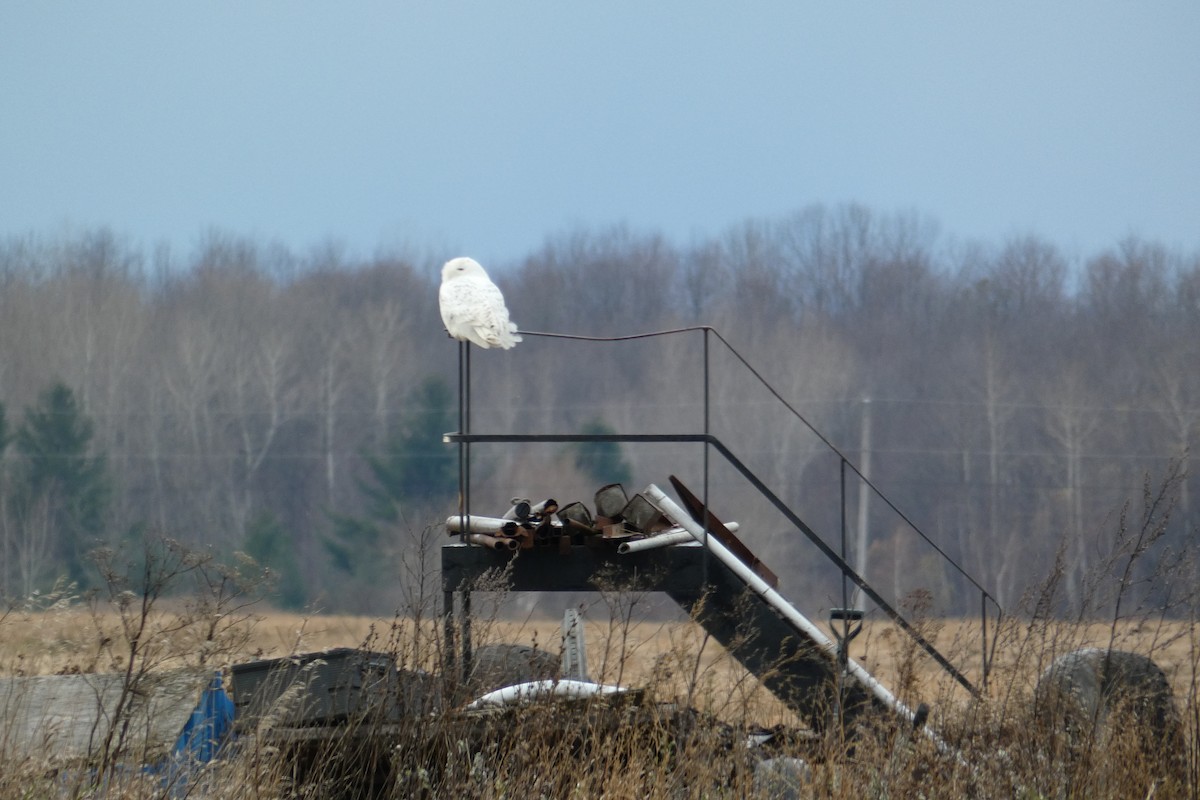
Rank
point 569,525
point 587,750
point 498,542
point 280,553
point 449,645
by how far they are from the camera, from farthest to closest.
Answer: point 280,553, point 569,525, point 498,542, point 449,645, point 587,750

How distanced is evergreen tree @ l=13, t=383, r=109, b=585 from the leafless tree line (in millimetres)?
760

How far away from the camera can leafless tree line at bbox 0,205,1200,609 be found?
142 ft

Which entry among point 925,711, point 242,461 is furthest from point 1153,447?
point 925,711

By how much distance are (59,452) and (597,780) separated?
137 feet

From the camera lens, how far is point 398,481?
141 feet

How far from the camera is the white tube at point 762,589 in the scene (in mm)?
9203

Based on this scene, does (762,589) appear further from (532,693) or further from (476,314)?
(532,693)

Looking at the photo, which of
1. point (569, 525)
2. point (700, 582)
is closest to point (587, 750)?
point (700, 582)

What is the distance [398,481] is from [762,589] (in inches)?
1348

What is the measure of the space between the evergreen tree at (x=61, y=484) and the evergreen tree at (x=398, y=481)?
7862 millimetres

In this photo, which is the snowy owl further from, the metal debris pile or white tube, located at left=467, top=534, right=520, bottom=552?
white tube, located at left=467, top=534, right=520, bottom=552

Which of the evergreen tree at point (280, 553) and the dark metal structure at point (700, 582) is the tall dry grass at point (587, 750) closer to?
the dark metal structure at point (700, 582)

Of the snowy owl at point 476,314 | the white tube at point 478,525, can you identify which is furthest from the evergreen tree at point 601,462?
the white tube at point 478,525

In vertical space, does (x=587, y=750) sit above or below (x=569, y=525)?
below
